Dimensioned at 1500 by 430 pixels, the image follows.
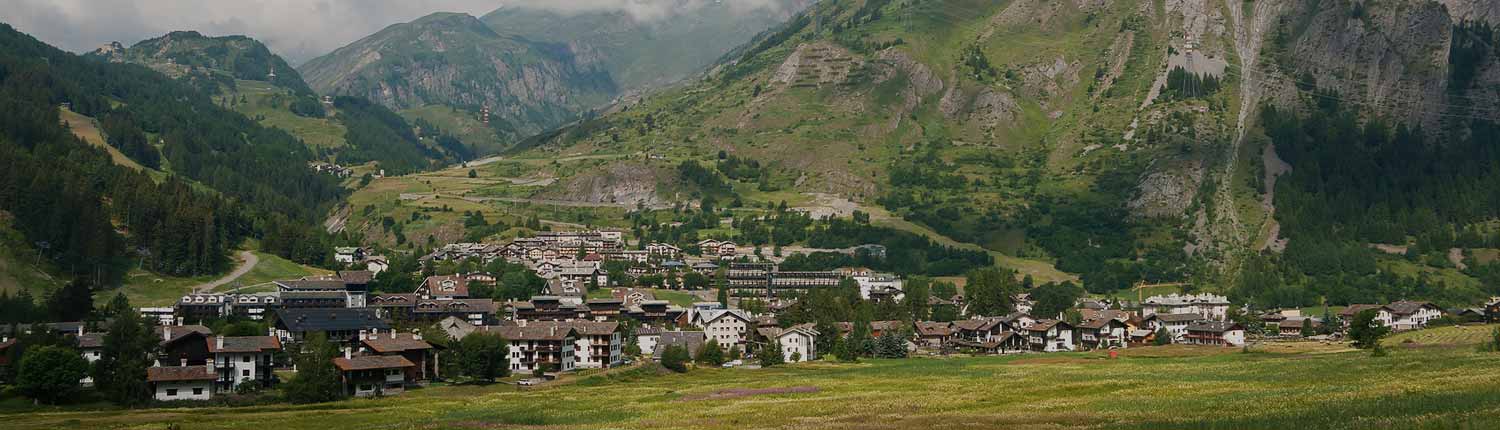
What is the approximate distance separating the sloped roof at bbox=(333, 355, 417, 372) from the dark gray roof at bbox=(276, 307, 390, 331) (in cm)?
2323

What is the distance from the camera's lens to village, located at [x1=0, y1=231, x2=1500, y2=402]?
105 meters

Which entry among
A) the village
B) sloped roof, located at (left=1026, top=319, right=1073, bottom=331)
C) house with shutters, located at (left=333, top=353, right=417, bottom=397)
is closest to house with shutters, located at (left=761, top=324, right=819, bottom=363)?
the village

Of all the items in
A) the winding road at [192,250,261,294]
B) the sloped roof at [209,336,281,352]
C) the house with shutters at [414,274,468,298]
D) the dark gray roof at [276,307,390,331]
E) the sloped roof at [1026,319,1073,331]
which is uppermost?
the winding road at [192,250,261,294]

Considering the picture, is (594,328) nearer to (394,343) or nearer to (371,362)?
(394,343)

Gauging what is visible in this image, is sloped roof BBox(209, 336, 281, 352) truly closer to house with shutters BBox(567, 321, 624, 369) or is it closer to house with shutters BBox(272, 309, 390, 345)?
house with shutters BBox(272, 309, 390, 345)

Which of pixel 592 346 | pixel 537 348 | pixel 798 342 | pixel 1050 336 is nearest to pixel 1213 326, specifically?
pixel 1050 336

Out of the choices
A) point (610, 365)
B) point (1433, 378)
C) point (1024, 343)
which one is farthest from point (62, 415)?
point (1024, 343)

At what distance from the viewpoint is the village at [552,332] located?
4134 inches

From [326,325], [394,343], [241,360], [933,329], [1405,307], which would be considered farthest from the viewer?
[1405,307]

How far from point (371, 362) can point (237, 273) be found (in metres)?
90.3

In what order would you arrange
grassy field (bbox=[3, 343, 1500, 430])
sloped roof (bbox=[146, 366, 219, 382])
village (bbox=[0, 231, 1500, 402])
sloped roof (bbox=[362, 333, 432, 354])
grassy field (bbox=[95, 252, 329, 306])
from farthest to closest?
grassy field (bbox=[95, 252, 329, 306]) < sloped roof (bbox=[362, 333, 432, 354]) < village (bbox=[0, 231, 1500, 402]) < sloped roof (bbox=[146, 366, 219, 382]) < grassy field (bbox=[3, 343, 1500, 430])

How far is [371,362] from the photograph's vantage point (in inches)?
4055

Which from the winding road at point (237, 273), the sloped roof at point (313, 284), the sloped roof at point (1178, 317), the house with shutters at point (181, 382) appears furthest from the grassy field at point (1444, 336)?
the winding road at point (237, 273)

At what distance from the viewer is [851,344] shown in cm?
14688
